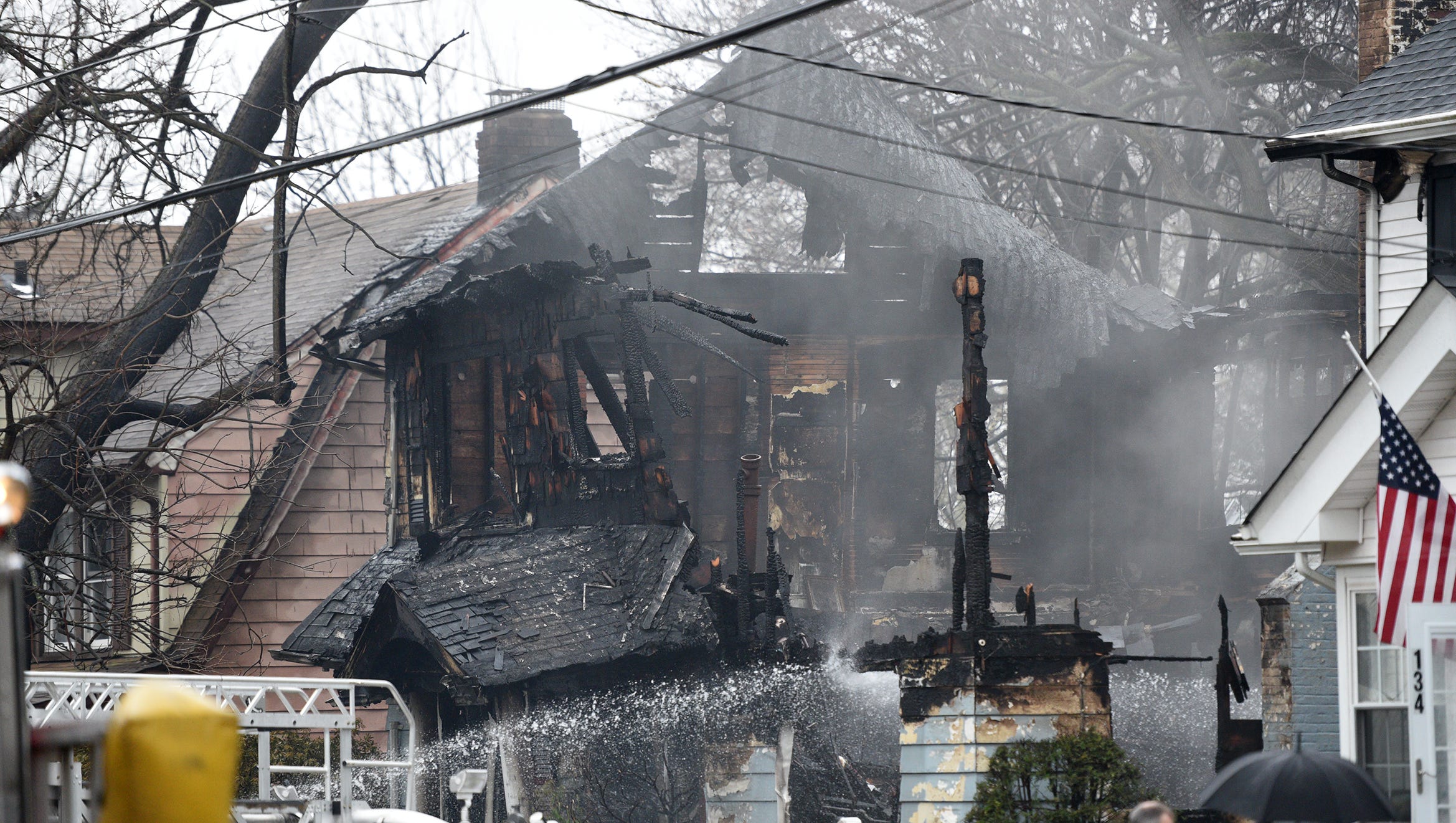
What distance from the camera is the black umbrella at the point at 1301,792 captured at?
23.1 ft

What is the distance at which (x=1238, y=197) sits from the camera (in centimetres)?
2642

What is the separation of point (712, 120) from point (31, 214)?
11141mm

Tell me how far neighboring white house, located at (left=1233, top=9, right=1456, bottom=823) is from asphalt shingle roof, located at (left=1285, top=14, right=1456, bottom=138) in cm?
2

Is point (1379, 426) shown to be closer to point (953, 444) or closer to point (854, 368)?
point (854, 368)

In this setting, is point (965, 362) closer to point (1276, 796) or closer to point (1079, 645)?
point (1079, 645)

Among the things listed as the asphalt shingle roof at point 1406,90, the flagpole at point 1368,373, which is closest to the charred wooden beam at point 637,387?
the asphalt shingle roof at point 1406,90

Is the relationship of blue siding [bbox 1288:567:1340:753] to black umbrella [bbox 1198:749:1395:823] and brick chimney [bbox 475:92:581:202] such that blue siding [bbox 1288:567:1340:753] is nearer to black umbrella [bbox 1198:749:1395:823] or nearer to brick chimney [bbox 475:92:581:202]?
black umbrella [bbox 1198:749:1395:823]

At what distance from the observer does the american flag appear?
8.15 m

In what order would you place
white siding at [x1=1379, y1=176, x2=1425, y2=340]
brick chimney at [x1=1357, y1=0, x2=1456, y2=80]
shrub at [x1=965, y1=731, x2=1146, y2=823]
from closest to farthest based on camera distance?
shrub at [x1=965, y1=731, x2=1146, y2=823] → white siding at [x1=1379, y1=176, x2=1425, y2=340] → brick chimney at [x1=1357, y1=0, x2=1456, y2=80]

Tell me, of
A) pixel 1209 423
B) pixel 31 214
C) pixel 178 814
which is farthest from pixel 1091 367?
pixel 178 814

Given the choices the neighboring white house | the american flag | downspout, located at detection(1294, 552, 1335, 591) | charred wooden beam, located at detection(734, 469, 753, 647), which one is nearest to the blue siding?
the neighboring white house

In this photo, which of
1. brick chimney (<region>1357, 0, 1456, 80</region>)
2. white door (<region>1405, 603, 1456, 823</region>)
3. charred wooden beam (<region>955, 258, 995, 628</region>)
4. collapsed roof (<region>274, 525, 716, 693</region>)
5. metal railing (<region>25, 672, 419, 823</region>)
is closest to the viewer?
white door (<region>1405, 603, 1456, 823</region>)

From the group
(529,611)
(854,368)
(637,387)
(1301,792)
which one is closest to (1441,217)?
(1301,792)

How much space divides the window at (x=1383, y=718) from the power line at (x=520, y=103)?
→ 5.40 metres
